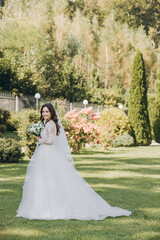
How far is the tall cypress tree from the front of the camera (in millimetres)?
21438

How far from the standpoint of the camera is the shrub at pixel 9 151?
11969 mm

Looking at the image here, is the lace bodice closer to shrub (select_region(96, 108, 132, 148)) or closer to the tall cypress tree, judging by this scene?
shrub (select_region(96, 108, 132, 148))

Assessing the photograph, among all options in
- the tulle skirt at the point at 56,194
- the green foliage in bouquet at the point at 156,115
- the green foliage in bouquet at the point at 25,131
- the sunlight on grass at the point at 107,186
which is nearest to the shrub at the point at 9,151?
the green foliage in bouquet at the point at 25,131

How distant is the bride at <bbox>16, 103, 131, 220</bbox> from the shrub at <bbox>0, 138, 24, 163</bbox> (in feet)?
18.4

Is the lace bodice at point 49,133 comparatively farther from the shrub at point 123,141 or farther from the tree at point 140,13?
the tree at point 140,13

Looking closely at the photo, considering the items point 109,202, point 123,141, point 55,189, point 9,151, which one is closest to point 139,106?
point 123,141

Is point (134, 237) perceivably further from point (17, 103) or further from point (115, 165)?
point (17, 103)

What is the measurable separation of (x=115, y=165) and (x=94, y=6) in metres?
46.1

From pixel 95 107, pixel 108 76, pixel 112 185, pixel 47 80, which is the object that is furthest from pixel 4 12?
pixel 112 185

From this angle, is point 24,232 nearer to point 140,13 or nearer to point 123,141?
point 123,141

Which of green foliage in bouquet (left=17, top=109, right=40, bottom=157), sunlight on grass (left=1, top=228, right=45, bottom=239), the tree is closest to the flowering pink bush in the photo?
green foliage in bouquet (left=17, top=109, right=40, bottom=157)

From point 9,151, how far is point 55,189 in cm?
625

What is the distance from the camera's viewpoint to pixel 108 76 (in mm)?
44344

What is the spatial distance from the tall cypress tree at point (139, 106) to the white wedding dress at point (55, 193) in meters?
15.4
